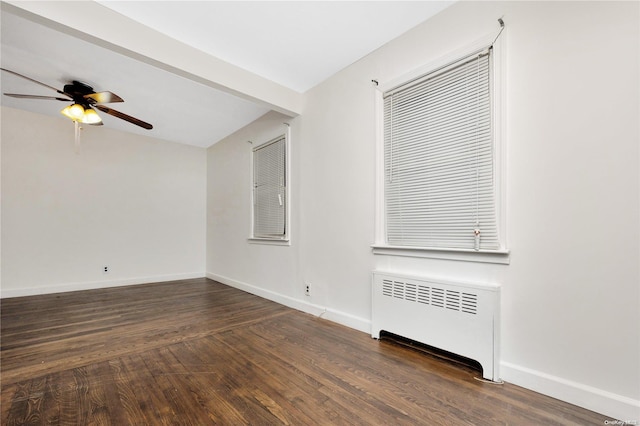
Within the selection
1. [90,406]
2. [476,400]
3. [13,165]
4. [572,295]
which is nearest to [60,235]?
[13,165]

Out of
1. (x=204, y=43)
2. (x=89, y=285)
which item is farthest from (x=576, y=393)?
(x=89, y=285)

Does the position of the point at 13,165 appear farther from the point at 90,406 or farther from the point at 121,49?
the point at 90,406

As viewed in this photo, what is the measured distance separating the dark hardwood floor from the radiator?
0.14m

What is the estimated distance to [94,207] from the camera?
4855mm

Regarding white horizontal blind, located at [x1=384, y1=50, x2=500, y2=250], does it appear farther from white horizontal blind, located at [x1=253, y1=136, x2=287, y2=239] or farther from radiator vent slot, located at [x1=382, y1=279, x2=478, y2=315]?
white horizontal blind, located at [x1=253, y1=136, x2=287, y2=239]

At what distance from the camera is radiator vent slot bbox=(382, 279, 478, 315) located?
197cm

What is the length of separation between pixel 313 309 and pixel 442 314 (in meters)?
1.60

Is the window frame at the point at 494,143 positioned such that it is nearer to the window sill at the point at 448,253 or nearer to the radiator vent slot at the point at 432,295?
the window sill at the point at 448,253

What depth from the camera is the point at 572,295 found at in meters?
1.63

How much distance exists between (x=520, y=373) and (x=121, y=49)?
12.4ft

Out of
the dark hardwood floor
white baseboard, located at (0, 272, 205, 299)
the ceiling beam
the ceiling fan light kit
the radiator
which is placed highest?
the ceiling beam

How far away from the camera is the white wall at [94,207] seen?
4.23 m

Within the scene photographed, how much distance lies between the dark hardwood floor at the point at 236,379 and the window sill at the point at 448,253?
78 cm

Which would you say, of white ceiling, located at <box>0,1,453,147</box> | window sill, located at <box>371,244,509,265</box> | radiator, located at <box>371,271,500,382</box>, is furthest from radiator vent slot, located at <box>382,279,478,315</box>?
white ceiling, located at <box>0,1,453,147</box>
